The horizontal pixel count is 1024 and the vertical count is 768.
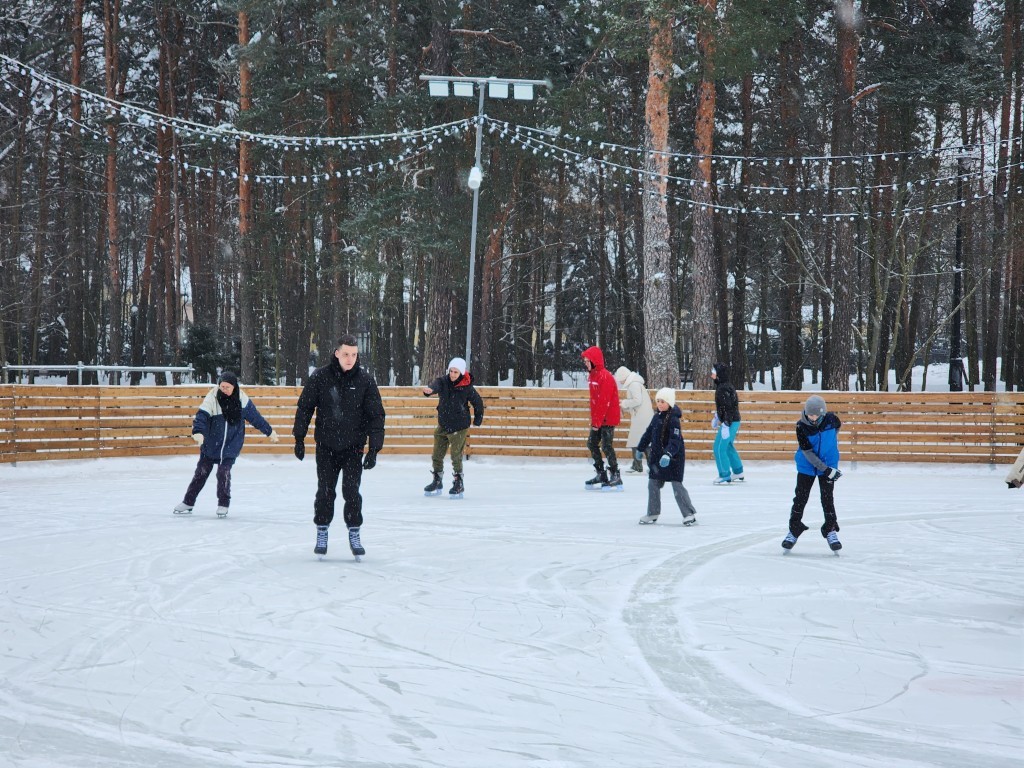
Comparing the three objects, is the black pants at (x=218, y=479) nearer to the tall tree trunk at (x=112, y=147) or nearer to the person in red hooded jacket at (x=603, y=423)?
the person in red hooded jacket at (x=603, y=423)

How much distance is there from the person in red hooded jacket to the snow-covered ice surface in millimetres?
3459

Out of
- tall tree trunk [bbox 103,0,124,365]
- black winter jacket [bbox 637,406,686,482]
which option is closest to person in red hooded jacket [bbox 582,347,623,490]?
black winter jacket [bbox 637,406,686,482]

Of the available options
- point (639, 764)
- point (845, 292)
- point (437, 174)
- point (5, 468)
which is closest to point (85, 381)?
point (437, 174)

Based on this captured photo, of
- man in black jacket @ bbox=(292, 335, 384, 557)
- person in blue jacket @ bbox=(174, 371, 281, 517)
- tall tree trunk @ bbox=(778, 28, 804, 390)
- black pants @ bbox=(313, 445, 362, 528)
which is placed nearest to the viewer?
man in black jacket @ bbox=(292, 335, 384, 557)

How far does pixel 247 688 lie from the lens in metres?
4.82

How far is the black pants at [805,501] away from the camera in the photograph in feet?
28.9

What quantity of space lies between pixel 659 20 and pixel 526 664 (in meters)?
15.8

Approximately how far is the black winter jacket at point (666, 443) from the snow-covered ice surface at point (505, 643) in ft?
2.17

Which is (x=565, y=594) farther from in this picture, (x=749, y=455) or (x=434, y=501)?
(x=749, y=455)

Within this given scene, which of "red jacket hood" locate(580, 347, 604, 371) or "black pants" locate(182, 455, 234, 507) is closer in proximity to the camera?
"black pants" locate(182, 455, 234, 507)

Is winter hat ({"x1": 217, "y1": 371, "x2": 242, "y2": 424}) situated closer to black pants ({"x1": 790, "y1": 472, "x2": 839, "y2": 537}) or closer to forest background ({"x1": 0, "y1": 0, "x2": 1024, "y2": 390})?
black pants ({"x1": 790, "y1": 472, "x2": 839, "y2": 537})

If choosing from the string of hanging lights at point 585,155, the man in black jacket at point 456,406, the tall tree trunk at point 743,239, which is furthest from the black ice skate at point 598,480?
the tall tree trunk at point 743,239

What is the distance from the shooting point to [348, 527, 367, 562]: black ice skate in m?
8.45

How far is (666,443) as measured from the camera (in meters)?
10.4
